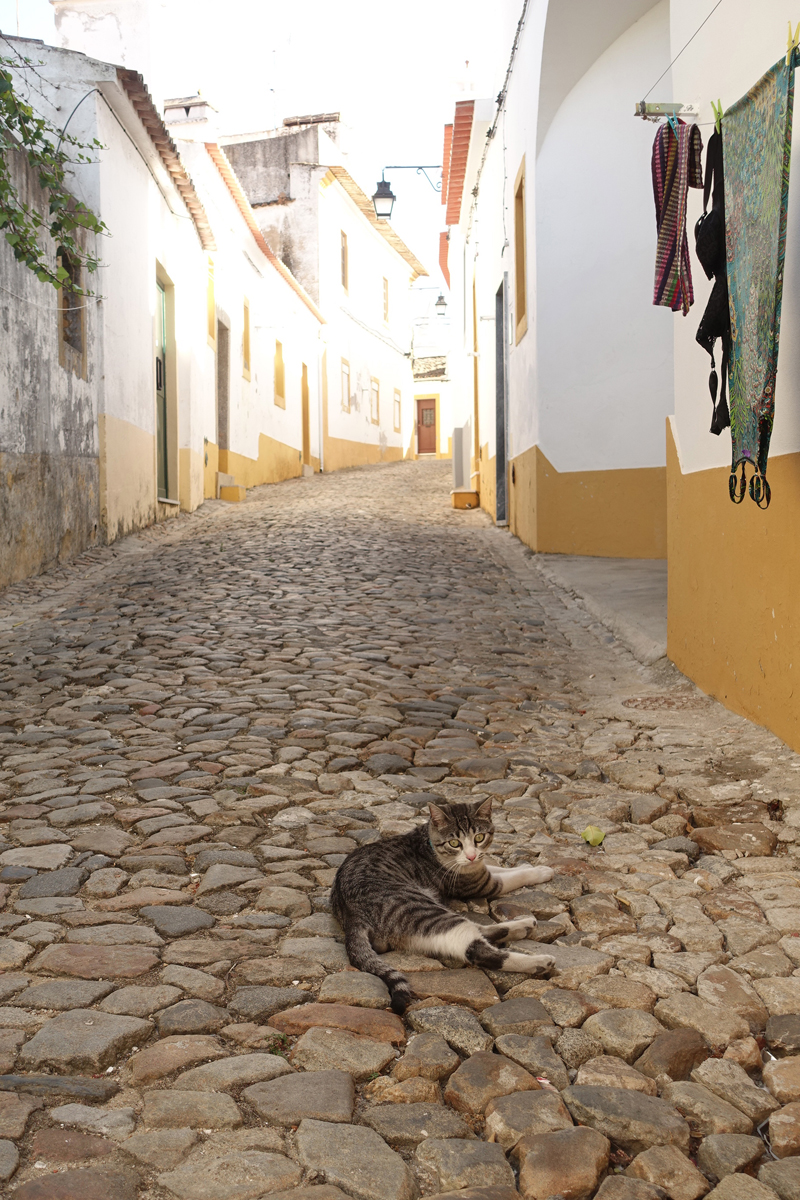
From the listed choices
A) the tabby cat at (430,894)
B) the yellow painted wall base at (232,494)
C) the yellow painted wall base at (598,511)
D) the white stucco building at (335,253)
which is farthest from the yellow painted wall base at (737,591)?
the white stucco building at (335,253)

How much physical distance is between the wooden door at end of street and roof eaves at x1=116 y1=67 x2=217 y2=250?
2462 cm

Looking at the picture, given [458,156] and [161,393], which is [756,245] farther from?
[458,156]

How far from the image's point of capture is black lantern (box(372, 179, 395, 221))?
55.4ft

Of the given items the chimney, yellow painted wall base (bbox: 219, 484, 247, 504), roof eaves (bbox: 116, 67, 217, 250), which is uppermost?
the chimney

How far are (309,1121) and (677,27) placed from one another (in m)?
5.42

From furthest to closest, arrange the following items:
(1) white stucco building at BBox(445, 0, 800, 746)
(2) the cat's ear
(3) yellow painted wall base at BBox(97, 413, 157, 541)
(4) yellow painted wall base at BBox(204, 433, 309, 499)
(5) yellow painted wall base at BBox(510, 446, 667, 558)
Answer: (4) yellow painted wall base at BBox(204, 433, 309, 499), (3) yellow painted wall base at BBox(97, 413, 157, 541), (5) yellow painted wall base at BBox(510, 446, 667, 558), (1) white stucco building at BBox(445, 0, 800, 746), (2) the cat's ear

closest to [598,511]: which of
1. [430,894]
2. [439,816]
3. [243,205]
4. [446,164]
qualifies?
[439,816]

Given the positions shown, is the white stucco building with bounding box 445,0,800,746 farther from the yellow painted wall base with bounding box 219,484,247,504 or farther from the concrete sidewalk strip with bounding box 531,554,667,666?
the yellow painted wall base with bounding box 219,484,247,504

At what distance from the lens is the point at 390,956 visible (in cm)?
272

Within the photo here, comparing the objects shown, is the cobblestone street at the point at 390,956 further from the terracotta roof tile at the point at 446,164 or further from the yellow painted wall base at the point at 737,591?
the terracotta roof tile at the point at 446,164

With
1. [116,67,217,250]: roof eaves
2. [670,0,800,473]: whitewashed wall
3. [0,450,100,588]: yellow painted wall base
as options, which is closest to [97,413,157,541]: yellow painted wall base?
[0,450,100,588]: yellow painted wall base

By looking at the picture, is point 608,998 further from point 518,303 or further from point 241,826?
point 518,303

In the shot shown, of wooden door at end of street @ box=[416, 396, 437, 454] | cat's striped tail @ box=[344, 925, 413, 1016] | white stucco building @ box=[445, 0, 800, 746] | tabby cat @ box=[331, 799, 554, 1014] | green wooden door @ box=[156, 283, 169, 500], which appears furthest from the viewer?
wooden door at end of street @ box=[416, 396, 437, 454]

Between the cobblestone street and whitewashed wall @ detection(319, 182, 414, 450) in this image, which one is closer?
the cobblestone street
